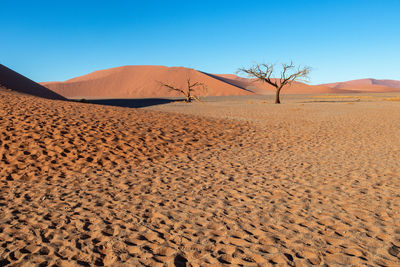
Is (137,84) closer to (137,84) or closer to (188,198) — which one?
(137,84)

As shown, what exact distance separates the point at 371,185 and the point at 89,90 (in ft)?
373

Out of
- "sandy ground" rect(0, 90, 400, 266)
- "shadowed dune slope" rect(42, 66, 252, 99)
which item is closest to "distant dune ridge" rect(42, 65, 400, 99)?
"shadowed dune slope" rect(42, 66, 252, 99)

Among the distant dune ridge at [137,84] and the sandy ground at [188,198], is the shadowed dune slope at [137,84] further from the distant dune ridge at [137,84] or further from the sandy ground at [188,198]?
the sandy ground at [188,198]

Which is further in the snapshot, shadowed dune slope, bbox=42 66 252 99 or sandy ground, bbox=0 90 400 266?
shadowed dune slope, bbox=42 66 252 99

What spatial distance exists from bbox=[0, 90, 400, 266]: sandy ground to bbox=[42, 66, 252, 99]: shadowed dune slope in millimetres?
84118

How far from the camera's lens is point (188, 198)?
5879 millimetres

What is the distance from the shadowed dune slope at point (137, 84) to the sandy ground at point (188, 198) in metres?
84.1

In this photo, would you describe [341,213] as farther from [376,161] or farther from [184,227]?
[376,161]

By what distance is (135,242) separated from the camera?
4.12m

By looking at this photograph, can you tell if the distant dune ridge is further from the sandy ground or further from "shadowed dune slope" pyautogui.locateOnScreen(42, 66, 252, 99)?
the sandy ground

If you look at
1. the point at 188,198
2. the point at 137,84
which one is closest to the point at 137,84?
the point at 137,84

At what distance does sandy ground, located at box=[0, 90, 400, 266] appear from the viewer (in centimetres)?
388

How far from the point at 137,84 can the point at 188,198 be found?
348ft

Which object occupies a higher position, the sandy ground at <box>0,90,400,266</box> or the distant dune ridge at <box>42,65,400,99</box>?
the distant dune ridge at <box>42,65,400,99</box>
